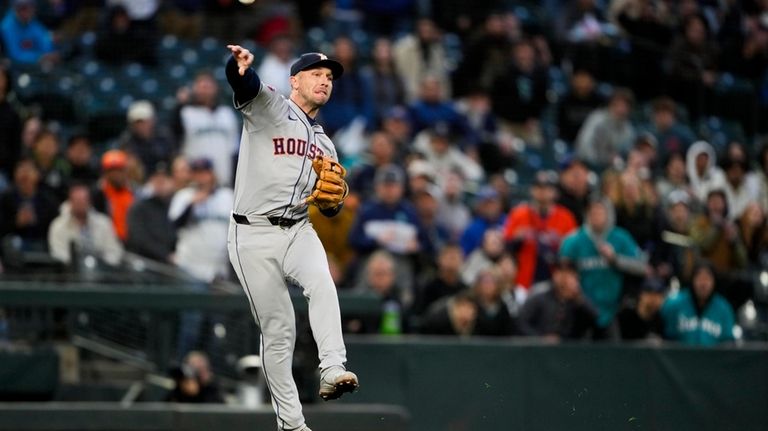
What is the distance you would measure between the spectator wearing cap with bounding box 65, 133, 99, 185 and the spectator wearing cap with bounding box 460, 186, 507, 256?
11.5 feet

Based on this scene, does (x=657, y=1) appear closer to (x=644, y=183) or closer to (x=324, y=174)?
(x=644, y=183)

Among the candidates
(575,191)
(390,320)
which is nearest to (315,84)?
(390,320)

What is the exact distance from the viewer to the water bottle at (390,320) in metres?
12.5

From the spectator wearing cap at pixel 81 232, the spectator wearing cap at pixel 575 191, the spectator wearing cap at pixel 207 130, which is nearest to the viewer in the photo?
the spectator wearing cap at pixel 81 232

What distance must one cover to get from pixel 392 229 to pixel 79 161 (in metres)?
2.93

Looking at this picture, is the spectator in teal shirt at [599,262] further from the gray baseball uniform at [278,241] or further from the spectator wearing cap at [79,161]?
the gray baseball uniform at [278,241]

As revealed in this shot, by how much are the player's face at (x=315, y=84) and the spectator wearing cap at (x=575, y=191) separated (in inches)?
267

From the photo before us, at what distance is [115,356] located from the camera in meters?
12.1

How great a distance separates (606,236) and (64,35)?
5734 mm

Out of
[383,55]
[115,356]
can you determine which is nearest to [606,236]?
[383,55]

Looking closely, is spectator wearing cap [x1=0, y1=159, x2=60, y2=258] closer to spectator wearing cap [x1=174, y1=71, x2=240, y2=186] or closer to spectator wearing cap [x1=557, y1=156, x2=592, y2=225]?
spectator wearing cap [x1=174, y1=71, x2=240, y2=186]

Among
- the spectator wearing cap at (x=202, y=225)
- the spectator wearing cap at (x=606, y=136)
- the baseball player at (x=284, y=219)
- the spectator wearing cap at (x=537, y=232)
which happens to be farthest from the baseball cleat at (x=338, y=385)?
the spectator wearing cap at (x=606, y=136)

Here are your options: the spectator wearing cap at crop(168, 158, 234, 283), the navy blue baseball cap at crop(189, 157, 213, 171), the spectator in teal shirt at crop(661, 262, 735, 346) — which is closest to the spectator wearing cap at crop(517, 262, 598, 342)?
the spectator in teal shirt at crop(661, 262, 735, 346)

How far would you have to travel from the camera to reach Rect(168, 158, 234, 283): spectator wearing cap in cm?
1266
